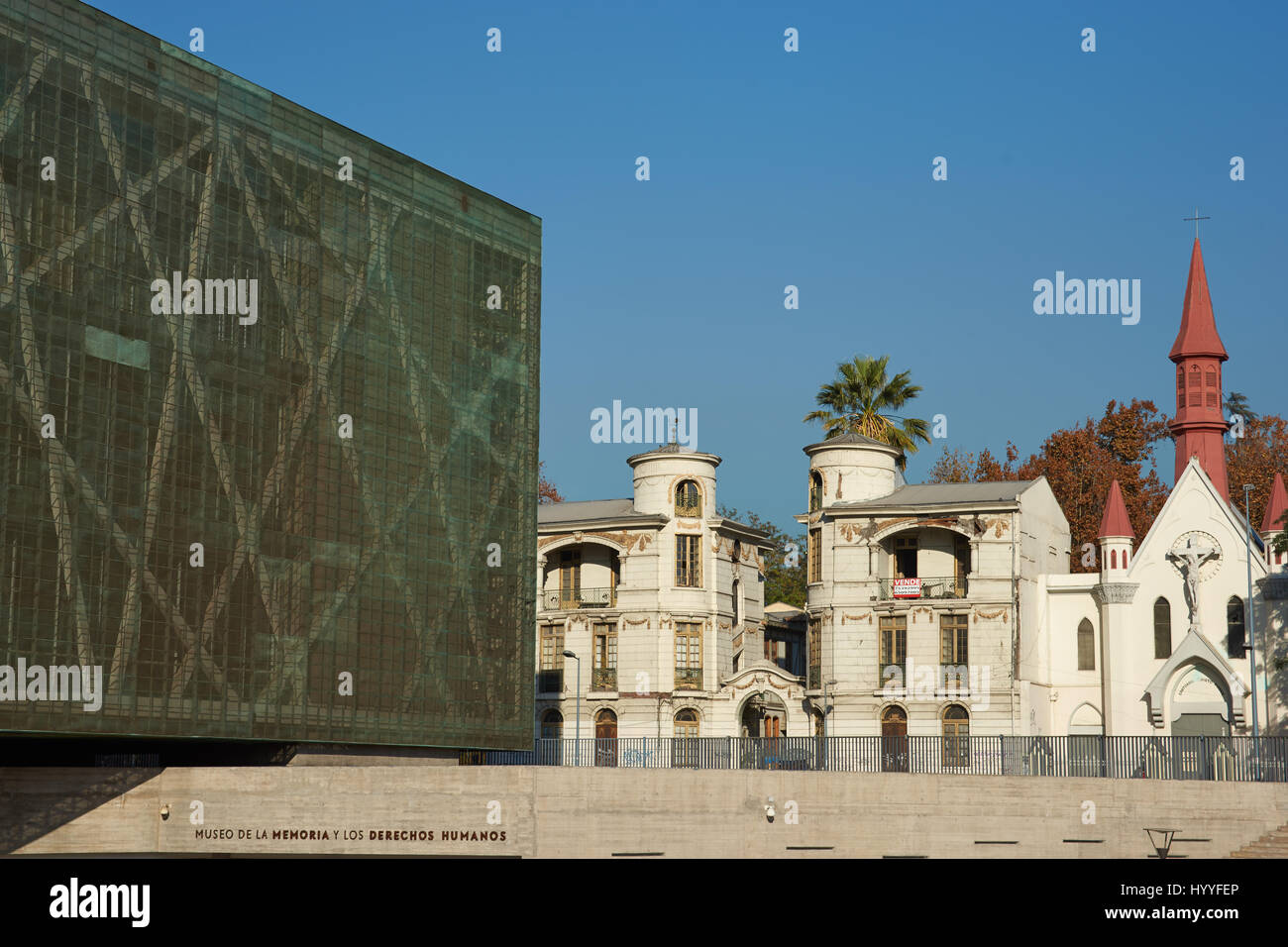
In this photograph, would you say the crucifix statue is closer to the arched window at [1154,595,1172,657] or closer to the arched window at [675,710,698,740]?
the arched window at [1154,595,1172,657]

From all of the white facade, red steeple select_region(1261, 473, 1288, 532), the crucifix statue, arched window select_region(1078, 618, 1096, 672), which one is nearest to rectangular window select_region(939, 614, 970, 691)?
the white facade

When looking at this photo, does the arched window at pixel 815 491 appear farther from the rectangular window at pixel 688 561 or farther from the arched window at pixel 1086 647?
the arched window at pixel 1086 647

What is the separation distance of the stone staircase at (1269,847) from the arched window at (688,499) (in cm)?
3617

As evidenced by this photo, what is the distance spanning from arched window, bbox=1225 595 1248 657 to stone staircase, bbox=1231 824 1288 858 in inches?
1054

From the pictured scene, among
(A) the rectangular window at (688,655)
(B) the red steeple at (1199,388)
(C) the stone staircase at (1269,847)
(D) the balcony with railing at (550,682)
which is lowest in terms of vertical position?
(C) the stone staircase at (1269,847)

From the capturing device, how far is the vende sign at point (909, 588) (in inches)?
2702

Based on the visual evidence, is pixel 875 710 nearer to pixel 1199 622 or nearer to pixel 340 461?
pixel 1199 622

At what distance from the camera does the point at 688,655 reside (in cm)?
7275

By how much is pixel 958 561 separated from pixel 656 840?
103 ft

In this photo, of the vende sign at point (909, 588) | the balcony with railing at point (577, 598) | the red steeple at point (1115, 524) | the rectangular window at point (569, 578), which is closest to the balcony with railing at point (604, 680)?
the balcony with railing at point (577, 598)

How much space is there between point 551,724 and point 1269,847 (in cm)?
3975
